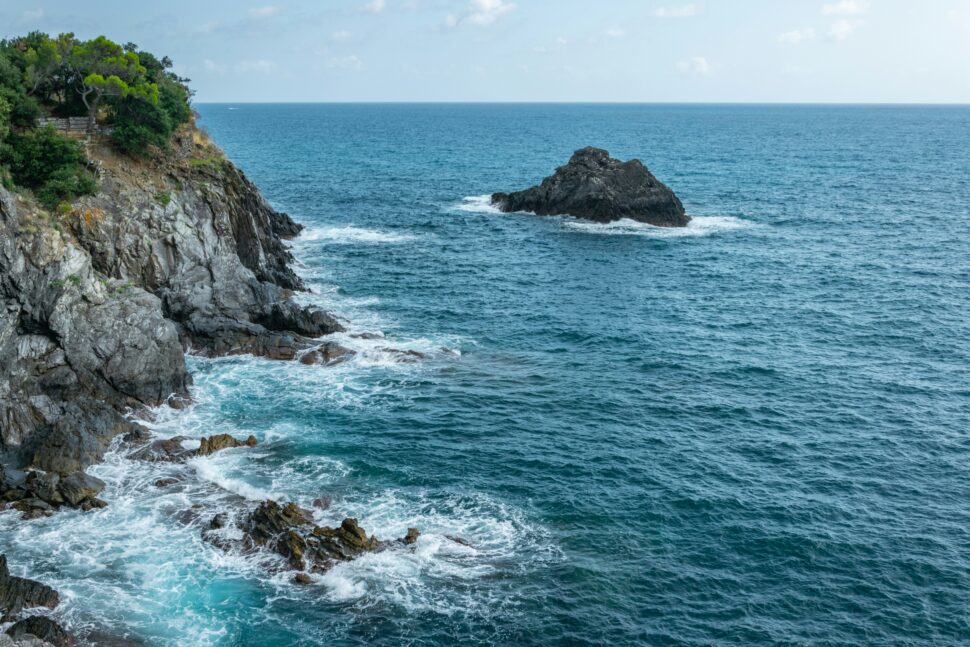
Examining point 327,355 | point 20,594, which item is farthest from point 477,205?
point 20,594

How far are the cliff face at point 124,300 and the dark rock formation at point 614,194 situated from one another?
59.1 meters

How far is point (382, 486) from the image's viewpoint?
163 feet

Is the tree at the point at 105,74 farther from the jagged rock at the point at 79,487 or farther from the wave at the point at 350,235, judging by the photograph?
the jagged rock at the point at 79,487

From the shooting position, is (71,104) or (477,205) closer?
(71,104)

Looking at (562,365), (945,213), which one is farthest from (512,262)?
(945,213)

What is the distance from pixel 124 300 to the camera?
59.4 m

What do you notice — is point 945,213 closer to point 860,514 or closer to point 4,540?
point 860,514

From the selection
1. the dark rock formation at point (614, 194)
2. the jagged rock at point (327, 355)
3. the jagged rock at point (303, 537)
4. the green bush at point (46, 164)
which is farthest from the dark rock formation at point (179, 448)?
the dark rock formation at point (614, 194)

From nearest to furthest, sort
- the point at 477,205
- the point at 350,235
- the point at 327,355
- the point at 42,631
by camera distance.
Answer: the point at 42,631
the point at 327,355
the point at 350,235
the point at 477,205

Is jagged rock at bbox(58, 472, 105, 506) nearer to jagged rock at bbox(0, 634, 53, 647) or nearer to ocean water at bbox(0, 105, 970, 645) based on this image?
ocean water at bbox(0, 105, 970, 645)

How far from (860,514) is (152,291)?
187 ft

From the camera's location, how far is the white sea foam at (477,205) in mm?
138750

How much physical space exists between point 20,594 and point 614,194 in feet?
340

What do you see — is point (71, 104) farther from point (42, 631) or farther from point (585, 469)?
point (585, 469)
